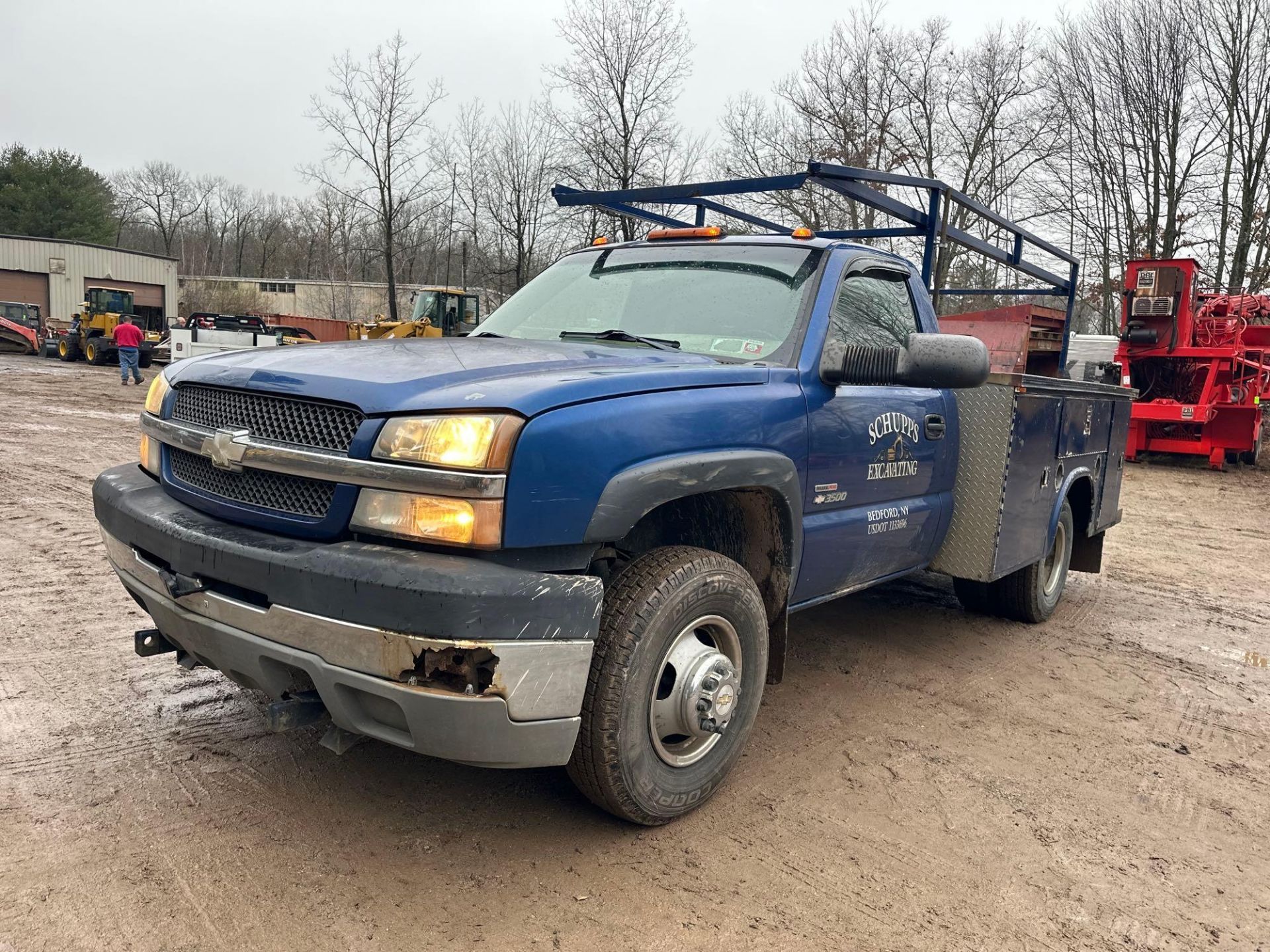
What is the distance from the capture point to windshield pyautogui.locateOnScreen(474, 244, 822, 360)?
354 centimetres

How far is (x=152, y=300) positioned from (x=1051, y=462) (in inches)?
2098

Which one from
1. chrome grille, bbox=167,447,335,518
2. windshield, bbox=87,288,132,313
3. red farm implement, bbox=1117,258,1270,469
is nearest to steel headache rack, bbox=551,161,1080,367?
chrome grille, bbox=167,447,335,518

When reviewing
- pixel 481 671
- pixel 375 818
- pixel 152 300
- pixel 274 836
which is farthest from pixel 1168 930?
pixel 152 300

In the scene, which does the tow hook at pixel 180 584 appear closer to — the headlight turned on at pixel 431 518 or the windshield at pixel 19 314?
the headlight turned on at pixel 431 518

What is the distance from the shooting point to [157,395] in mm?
3264

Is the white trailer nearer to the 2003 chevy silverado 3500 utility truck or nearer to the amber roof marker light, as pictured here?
the amber roof marker light

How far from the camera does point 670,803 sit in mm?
2900

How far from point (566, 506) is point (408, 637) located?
508 mm

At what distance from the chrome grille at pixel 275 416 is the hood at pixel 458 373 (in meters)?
0.03

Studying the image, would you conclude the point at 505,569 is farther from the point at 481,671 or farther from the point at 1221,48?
the point at 1221,48

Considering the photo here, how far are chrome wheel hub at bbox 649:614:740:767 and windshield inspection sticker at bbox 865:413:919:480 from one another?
108 cm

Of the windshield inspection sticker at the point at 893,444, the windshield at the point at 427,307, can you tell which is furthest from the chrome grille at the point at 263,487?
the windshield at the point at 427,307

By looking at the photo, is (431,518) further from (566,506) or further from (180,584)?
(180,584)

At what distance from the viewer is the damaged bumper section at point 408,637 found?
226cm
